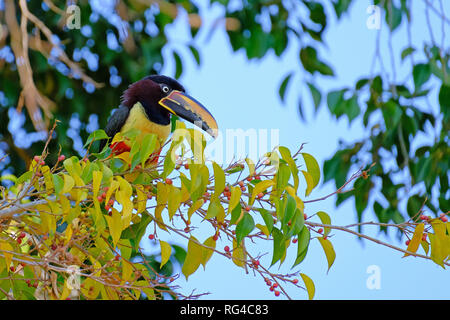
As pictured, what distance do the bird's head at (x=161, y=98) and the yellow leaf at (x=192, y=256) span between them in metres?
1.01

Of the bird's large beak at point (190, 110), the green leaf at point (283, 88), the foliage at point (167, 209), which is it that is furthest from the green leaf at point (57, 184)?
the green leaf at point (283, 88)

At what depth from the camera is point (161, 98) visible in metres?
3.38

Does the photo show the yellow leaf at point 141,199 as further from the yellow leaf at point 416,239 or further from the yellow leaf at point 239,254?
the yellow leaf at point 416,239

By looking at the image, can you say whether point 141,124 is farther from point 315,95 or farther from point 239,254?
point 315,95

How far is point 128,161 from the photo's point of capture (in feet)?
7.41

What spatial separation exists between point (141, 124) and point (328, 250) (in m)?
1.38

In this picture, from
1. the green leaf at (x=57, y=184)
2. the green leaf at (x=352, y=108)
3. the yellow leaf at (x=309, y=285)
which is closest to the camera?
the green leaf at (x=57, y=184)

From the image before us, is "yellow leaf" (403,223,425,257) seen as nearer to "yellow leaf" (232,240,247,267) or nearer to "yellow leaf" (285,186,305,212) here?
"yellow leaf" (285,186,305,212)

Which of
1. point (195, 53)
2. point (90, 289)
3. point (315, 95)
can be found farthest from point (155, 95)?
point (315, 95)

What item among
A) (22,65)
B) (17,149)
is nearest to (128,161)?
(22,65)

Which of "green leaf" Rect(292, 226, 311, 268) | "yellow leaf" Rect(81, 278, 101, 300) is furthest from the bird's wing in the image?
"green leaf" Rect(292, 226, 311, 268)

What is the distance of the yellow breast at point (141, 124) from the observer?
10.8ft
